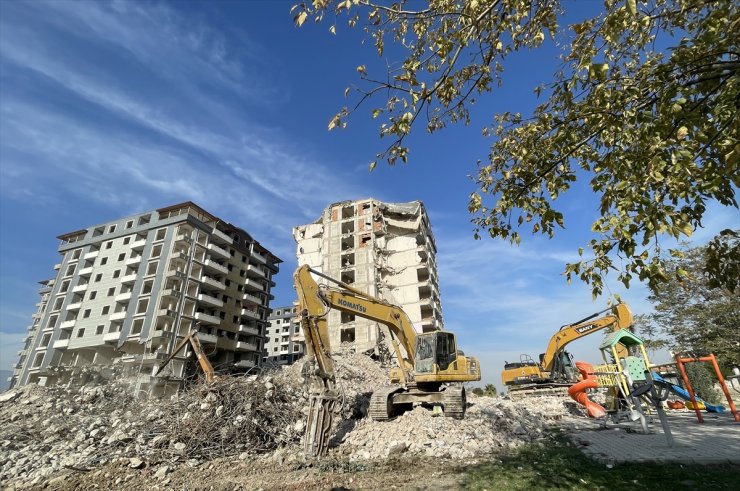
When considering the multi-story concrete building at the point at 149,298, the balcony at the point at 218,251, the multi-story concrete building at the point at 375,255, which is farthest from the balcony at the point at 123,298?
the multi-story concrete building at the point at 375,255

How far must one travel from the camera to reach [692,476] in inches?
240

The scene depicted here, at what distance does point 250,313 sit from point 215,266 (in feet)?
27.1

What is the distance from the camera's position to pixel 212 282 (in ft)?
149

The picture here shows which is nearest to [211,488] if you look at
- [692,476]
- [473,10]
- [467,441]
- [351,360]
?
[467,441]

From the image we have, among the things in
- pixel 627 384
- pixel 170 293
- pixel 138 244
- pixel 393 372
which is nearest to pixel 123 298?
pixel 170 293

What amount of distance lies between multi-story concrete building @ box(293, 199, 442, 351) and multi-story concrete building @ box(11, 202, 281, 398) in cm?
1049

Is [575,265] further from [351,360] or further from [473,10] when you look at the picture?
[351,360]

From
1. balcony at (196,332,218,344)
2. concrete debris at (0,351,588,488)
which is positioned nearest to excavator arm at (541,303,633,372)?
concrete debris at (0,351,588,488)

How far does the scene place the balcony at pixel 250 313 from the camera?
163ft

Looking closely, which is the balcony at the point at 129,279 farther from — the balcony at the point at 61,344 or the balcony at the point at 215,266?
the balcony at the point at 61,344

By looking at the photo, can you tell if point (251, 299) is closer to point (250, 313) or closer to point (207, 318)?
point (250, 313)

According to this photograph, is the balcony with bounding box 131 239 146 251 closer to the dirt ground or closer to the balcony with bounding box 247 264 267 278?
the balcony with bounding box 247 264 267 278

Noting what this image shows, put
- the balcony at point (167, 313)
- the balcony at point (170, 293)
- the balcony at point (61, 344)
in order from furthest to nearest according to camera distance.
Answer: the balcony at point (61, 344)
the balcony at point (170, 293)
the balcony at point (167, 313)

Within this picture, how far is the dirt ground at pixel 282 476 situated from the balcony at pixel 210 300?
120 ft
